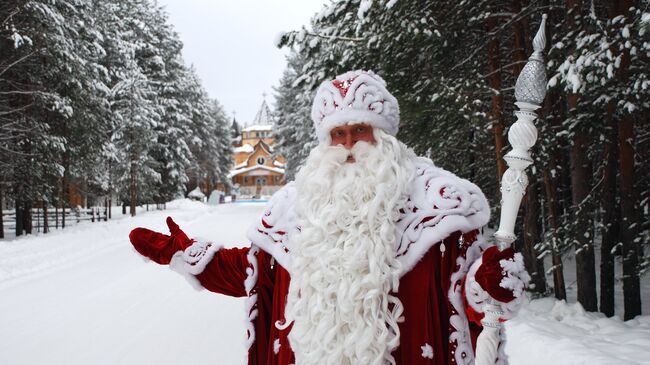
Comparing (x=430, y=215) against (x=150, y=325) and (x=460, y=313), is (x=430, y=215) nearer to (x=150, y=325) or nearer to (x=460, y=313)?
(x=460, y=313)

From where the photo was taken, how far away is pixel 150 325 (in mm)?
6789

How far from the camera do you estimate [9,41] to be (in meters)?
15.1

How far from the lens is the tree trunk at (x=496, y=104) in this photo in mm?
7633

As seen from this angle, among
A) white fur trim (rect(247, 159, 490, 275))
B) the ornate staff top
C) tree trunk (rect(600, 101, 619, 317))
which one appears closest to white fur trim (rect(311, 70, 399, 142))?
white fur trim (rect(247, 159, 490, 275))

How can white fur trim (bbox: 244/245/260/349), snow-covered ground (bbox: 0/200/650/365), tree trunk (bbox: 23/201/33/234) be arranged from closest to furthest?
white fur trim (bbox: 244/245/260/349) → snow-covered ground (bbox: 0/200/650/365) → tree trunk (bbox: 23/201/33/234)

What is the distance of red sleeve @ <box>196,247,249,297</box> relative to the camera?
2707 mm

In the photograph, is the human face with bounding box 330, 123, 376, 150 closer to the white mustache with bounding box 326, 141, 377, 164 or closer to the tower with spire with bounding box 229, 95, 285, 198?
the white mustache with bounding box 326, 141, 377, 164

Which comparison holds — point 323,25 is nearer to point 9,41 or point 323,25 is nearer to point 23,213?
point 9,41

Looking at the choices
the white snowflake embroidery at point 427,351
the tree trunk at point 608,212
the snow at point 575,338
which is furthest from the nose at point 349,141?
the tree trunk at point 608,212

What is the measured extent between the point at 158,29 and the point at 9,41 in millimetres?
19933

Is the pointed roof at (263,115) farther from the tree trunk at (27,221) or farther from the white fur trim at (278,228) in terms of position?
the white fur trim at (278,228)

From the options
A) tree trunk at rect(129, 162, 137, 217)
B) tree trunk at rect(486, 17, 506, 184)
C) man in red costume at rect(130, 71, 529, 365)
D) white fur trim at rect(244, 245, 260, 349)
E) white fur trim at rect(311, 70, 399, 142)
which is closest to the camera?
man in red costume at rect(130, 71, 529, 365)

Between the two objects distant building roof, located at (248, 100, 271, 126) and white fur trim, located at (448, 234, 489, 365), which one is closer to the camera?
white fur trim, located at (448, 234, 489, 365)

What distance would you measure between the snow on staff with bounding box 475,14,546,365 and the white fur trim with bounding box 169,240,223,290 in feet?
4.72
